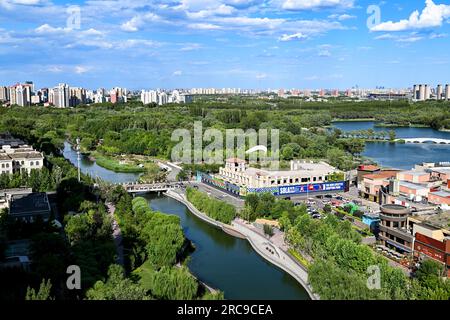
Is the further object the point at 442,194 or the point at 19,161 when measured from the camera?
the point at 19,161

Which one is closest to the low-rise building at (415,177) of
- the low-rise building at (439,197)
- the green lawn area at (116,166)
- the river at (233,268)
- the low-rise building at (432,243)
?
the low-rise building at (439,197)

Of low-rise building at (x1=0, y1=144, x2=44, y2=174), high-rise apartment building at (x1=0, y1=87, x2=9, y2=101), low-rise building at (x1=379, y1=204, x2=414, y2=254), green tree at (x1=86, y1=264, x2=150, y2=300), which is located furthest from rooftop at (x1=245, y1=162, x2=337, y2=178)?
high-rise apartment building at (x1=0, y1=87, x2=9, y2=101)

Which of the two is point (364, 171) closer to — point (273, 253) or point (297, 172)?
point (297, 172)

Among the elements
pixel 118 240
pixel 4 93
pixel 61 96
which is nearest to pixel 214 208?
pixel 118 240

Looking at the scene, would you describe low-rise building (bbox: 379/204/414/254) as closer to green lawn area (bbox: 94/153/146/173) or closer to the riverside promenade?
the riverside promenade

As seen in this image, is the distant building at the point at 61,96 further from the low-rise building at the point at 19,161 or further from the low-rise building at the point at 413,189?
the low-rise building at the point at 413,189

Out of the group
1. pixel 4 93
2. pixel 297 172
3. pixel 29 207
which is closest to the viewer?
pixel 29 207

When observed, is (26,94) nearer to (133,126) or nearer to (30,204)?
→ (133,126)
